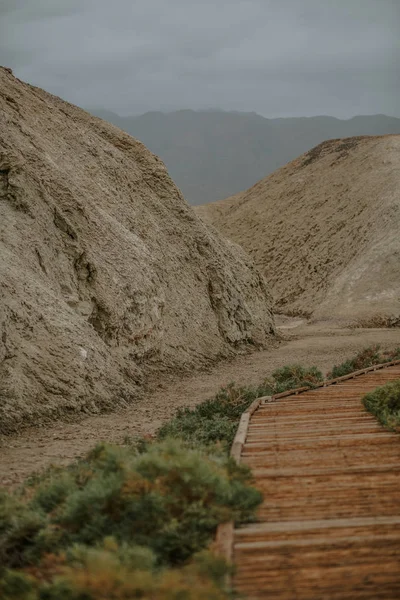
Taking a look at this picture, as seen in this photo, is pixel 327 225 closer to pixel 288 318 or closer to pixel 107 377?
pixel 288 318

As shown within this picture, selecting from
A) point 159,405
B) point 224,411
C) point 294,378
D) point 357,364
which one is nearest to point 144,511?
point 224,411

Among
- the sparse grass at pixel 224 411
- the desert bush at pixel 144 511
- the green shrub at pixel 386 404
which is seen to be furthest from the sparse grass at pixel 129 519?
the green shrub at pixel 386 404

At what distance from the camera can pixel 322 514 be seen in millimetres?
4617

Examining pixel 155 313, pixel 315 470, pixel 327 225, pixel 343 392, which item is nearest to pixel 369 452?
pixel 315 470

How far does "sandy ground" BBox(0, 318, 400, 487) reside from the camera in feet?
25.7

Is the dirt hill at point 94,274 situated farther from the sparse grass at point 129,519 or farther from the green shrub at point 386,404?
the sparse grass at point 129,519

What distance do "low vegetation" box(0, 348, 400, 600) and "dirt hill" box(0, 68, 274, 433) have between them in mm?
4269

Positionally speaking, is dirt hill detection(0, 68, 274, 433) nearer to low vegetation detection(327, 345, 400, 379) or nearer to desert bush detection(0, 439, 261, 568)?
low vegetation detection(327, 345, 400, 379)

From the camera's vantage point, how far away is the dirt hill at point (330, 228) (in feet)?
101

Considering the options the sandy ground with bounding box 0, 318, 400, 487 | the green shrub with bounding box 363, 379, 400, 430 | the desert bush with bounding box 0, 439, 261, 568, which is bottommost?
the sandy ground with bounding box 0, 318, 400, 487

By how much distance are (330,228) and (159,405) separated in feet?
101

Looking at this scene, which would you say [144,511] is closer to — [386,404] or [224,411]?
[386,404]

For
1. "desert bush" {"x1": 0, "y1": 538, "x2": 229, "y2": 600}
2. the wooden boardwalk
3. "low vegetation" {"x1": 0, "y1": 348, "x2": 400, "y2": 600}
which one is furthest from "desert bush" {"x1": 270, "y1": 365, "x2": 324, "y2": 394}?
"desert bush" {"x1": 0, "y1": 538, "x2": 229, "y2": 600}

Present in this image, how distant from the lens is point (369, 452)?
19.5 feet
